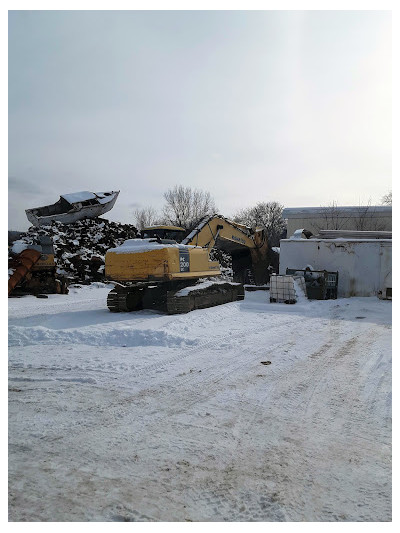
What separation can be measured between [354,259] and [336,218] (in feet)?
25.5

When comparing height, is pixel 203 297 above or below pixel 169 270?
below

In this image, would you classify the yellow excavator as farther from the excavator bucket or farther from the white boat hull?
the white boat hull

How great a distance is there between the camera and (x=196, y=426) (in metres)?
3.55

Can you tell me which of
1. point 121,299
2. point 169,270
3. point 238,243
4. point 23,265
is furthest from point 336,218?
point 23,265

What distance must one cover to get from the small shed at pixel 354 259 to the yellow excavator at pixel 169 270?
120 inches

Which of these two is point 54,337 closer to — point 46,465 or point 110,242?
point 46,465

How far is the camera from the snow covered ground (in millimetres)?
2529

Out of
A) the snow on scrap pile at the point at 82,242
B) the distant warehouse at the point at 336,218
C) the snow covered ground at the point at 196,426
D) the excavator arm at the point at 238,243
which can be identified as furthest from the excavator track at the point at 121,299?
the distant warehouse at the point at 336,218

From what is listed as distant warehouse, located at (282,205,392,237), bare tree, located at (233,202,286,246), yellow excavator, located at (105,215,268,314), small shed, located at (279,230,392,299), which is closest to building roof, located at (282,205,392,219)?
distant warehouse, located at (282,205,392,237)

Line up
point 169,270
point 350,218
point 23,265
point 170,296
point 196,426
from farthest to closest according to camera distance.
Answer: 1. point 350,218
2. point 23,265
3. point 170,296
4. point 169,270
5. point 196,426

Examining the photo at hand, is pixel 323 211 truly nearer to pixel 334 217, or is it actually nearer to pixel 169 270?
pixel 334 217

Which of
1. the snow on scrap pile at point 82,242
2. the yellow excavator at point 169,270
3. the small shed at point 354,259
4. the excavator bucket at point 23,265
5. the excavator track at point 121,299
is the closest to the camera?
the yellow excavator at point 169,270

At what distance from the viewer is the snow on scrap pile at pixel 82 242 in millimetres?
17866

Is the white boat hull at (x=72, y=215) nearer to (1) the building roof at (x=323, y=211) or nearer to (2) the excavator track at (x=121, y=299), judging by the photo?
(1) the building roof at (x=323, y=211)
